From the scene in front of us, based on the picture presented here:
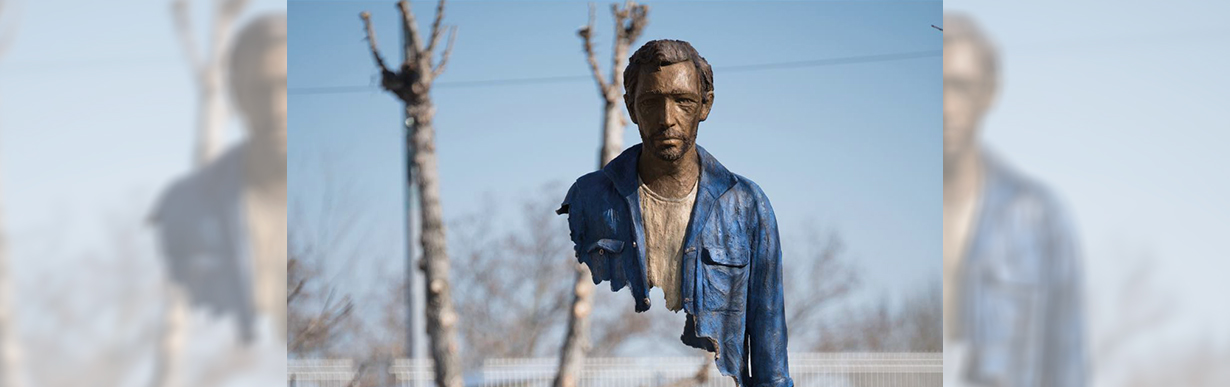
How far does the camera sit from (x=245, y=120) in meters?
7.20

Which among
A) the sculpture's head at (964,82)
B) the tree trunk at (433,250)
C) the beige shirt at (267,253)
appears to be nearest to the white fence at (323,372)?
the beige shirt at (267,253)

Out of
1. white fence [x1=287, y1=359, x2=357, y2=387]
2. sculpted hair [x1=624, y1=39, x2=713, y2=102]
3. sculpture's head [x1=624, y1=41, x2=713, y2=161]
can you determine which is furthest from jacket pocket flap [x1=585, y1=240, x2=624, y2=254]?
white fence [x1=287, y1=359, x2=357, y2=387]

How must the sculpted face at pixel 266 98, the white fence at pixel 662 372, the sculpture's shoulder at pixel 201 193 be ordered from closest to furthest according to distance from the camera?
the sculpture's shoulder at pixel 201 193, the sculpted face at pixel 266 98, the white fence at pixel 662 372

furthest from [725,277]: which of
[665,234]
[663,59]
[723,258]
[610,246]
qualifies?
[663,59]

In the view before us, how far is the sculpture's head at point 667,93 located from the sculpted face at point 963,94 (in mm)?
4016

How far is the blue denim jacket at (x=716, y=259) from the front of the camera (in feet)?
10.9

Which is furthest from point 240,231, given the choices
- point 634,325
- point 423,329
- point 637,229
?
point 637,229

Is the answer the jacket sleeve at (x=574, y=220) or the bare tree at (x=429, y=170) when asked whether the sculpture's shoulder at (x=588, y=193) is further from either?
the bare tree at (x=429, y=170)

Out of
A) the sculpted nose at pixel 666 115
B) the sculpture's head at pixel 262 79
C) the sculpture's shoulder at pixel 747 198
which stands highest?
the sculpture's head at pixel 262 79

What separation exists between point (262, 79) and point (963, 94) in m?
3.68

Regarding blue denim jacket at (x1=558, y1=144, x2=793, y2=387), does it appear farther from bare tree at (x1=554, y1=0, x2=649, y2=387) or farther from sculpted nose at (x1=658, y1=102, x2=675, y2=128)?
bare tree at (x1=554, y1=0, x2=649, y2=387)

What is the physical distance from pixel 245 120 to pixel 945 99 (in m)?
3.67

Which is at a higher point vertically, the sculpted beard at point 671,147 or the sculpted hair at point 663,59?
the sculpted hair at point 663,59

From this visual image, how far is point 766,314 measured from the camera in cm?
336
